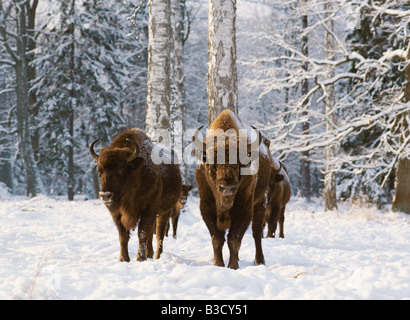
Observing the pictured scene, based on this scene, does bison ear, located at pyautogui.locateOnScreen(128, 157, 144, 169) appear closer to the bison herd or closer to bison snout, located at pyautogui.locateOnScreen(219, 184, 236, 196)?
the bison herd

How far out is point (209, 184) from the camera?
201 inches

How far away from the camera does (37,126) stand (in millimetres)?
22172

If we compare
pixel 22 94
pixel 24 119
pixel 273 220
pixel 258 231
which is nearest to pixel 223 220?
pixel 258 231

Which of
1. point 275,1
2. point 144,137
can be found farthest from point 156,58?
point 275,1

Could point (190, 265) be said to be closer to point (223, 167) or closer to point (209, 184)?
point (209, 184)

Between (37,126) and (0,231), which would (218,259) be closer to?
(0,231)

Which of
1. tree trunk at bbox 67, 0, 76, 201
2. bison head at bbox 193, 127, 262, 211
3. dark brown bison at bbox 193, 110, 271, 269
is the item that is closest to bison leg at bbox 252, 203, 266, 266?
dark brown bison at bbox 193, 110, 271, 269

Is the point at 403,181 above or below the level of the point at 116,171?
below

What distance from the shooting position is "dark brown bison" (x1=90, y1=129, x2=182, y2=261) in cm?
528

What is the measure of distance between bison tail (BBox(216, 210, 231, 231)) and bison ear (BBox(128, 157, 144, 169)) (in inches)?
50.0

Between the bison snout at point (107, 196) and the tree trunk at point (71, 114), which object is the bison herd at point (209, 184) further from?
the tree trunk at point (71, 114)

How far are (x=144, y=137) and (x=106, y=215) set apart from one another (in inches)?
237

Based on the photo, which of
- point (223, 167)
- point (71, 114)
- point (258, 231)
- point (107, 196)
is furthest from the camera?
point (71, 114)

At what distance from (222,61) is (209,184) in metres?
3.96
